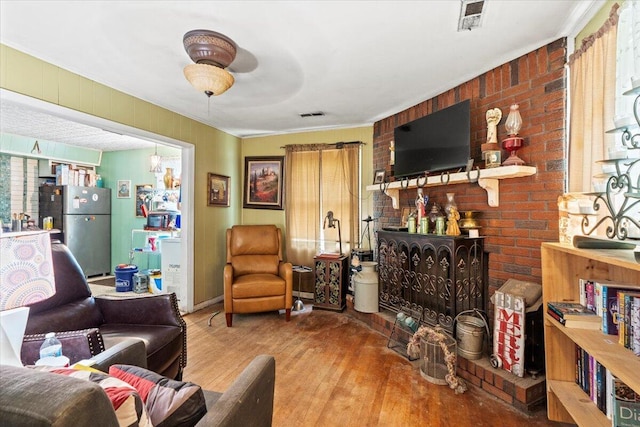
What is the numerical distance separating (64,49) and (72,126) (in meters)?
2.54

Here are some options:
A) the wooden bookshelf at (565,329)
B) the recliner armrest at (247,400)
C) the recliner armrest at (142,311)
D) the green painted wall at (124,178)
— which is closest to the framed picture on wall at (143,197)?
the green painted wall at (124,178)

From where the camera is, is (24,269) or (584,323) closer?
(24,269)

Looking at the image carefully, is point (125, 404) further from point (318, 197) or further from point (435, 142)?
point (318, 197)

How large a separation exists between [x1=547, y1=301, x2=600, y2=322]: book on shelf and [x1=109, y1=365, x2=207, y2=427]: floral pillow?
166 centimetres

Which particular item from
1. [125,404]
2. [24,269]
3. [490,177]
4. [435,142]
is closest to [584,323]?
[490,177]

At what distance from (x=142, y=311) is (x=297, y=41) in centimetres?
208

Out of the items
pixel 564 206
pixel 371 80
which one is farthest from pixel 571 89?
pixel 371 80

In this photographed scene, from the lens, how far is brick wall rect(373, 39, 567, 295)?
1979mm

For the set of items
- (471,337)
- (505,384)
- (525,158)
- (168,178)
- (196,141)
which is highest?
(196,141)

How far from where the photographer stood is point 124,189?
18.4 feet

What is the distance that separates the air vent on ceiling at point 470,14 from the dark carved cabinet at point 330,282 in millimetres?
2531

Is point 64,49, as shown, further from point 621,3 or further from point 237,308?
point 621,3

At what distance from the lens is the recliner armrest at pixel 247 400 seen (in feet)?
3.04

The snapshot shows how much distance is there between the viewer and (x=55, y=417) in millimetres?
543
